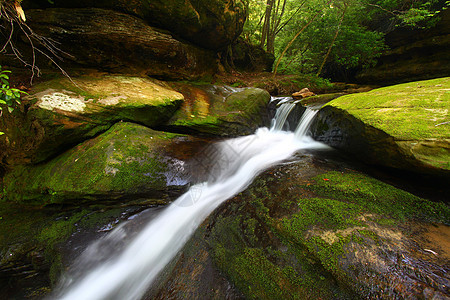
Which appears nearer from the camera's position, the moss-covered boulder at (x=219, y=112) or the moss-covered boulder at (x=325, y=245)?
the moss-covered boulder at (x=325, y=245)

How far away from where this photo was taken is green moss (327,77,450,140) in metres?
2.34

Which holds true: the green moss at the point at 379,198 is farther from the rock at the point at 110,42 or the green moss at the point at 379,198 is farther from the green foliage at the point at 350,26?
the green foliage at the point at 350,26

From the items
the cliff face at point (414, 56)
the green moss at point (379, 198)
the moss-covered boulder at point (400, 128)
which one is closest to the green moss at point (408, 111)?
the moss-covered boulder at point (400, 128)

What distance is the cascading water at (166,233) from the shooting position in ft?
7.09

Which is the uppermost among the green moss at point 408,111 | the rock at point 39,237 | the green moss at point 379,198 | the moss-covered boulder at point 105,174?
the green moss at point 408,111

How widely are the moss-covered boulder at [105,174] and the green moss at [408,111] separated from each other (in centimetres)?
354

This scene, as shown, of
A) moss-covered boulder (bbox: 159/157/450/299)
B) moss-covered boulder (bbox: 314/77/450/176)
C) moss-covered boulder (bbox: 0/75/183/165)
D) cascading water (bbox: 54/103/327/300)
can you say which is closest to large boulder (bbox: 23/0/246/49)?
moss-covered boulder (bbox: 0/75/183/165)

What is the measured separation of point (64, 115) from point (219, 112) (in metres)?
3.39

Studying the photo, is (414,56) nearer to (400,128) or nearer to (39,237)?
(400,128)

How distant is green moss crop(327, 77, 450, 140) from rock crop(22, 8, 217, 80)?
514 cm

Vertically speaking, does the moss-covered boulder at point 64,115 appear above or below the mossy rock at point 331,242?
above

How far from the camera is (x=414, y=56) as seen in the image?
8281 mm

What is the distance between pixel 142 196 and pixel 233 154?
7.33 feet

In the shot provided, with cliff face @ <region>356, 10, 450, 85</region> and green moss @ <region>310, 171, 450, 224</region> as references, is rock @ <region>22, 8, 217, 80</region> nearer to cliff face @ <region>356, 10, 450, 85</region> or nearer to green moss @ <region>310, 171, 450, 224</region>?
green moss @ <region>310, 171, 450, 224</region>
